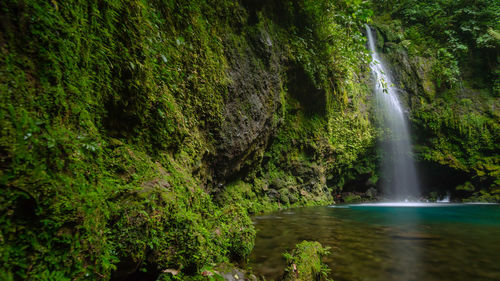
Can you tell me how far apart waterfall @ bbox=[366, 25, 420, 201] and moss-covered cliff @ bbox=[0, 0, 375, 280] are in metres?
9.02

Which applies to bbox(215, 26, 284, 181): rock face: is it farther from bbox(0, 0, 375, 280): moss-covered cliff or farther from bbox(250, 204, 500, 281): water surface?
bbox(250, 204, 500, 281): water surface

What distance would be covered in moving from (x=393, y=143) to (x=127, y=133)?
13.9m

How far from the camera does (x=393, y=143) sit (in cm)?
1300

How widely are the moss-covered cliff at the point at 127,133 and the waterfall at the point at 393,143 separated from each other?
902 centimetres

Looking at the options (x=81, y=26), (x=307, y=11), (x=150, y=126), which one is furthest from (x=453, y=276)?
(x=307, y=11)

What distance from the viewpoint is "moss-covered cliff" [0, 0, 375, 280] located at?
3.75 ft

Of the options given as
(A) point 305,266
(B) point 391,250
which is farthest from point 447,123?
(A) point 305,266

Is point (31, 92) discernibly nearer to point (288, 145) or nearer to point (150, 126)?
point (150, 126)

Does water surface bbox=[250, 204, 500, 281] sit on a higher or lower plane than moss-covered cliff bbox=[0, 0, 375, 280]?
lower

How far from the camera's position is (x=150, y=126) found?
9.31ft

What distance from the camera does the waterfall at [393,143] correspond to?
12773 millimetres

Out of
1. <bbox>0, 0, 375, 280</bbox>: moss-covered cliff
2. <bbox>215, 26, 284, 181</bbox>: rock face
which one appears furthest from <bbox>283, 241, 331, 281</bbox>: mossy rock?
<bbox>215, 26, 284, 181</bbox>: rock face

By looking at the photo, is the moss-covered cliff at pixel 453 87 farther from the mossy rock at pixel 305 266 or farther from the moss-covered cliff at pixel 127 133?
A: the mossy rock at pixel 305 266

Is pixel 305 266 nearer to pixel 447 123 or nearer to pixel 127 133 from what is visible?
pixel 127 133
